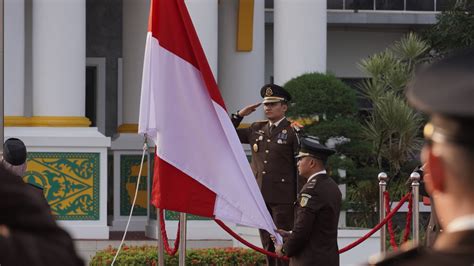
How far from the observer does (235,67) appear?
18578mm

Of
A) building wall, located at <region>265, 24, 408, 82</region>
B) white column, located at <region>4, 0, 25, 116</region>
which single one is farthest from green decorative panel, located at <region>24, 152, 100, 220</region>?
building wall, located at <region>265, 24, 408, 82</region>

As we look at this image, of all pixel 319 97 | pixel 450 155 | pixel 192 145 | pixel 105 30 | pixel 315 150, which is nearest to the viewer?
pixel 450 155

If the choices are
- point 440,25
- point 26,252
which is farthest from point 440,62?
point 440,25

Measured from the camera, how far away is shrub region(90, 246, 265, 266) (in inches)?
518

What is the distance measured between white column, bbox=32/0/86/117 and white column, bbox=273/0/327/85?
2773 millimetres

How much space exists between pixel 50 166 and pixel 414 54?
680 cm

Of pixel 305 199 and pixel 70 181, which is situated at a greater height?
pixel 305 199

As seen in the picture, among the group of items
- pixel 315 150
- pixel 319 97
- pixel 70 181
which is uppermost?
pixel 319 97

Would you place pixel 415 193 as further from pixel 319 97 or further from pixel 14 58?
pixel 14 58

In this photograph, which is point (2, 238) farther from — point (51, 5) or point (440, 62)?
point (51, 5)

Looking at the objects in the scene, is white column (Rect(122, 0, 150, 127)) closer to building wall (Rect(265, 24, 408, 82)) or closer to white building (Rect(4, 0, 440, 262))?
white building (Rect(4, 0, 440, 262))

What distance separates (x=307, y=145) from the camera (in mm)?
8844

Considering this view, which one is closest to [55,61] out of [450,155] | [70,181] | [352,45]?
[70,181]

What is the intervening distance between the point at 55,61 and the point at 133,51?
3.06 m
